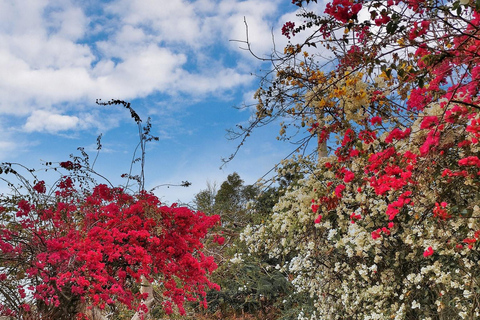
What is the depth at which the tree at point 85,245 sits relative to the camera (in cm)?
479

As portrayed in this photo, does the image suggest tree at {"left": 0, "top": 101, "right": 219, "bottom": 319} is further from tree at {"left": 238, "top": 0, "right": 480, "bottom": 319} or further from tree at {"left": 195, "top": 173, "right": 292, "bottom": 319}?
tree at {"left": 195, "top": 173, "right": 292, "bottom": 319}

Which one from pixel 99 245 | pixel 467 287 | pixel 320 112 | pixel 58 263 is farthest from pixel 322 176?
pixel 58 263

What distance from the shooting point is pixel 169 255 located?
208 inches

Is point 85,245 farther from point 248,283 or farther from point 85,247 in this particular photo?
point 248,283

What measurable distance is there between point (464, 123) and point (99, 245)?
3895 millimetres

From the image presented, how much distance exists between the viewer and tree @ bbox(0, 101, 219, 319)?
4789 millimetres

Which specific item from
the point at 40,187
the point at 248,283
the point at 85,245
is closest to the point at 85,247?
the point at 85,245

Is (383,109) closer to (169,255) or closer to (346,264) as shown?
(346,264)

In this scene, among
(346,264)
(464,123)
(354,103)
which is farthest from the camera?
(346,264)

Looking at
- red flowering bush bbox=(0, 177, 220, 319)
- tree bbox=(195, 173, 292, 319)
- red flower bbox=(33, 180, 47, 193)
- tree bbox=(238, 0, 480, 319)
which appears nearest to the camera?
tree bbox=(238, 0, 480, 319)

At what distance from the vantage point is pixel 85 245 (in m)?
4.75

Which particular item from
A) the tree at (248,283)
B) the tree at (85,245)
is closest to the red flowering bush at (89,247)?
the tree at (85,245)

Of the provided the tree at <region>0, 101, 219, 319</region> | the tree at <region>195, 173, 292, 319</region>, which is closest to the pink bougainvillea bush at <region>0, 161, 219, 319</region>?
the tree at <region>0, 101, 219, 319</region>

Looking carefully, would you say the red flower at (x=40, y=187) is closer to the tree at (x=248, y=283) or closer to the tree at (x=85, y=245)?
the tree at (x=85, y=245)
